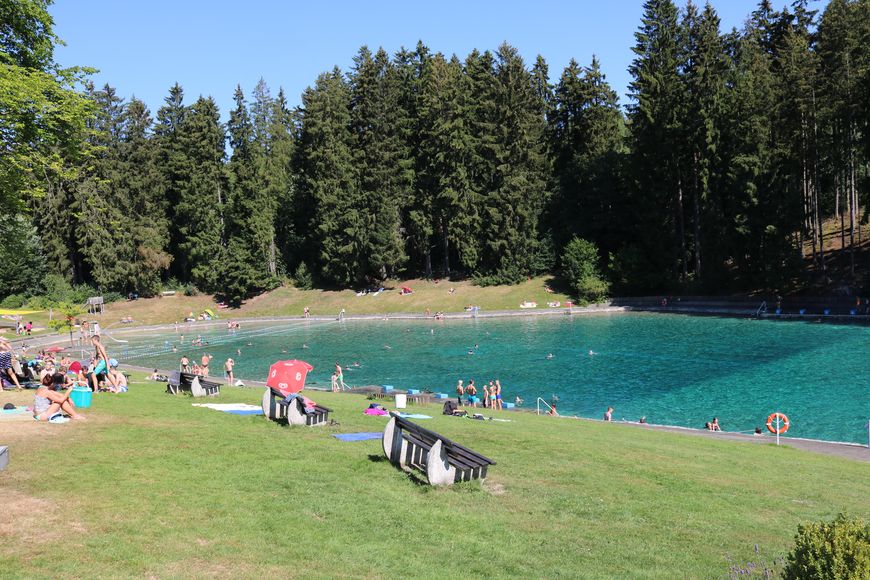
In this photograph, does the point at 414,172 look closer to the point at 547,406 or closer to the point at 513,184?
the point at 513,184

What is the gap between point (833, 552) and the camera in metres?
5.73

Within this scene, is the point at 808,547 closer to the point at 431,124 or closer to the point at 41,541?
the point at 41,541

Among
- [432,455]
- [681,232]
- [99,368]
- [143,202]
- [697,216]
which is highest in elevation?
[143,202]

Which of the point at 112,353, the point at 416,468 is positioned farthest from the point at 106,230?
the point at 416,468

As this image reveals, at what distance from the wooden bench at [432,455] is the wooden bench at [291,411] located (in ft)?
11.4

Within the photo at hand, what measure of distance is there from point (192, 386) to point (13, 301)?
211ft

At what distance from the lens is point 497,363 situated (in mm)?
41562

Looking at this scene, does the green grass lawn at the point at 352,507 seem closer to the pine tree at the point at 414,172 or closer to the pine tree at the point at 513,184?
the pine tree at the point at 513,184

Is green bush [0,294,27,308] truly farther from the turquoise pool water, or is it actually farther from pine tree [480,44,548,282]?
pine tree [480,44,548,282]

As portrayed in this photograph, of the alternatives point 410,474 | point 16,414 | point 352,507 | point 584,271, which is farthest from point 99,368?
point 584,271

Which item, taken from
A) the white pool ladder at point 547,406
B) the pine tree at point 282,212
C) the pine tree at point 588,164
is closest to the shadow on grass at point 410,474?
the white pool ladder at point 547,406

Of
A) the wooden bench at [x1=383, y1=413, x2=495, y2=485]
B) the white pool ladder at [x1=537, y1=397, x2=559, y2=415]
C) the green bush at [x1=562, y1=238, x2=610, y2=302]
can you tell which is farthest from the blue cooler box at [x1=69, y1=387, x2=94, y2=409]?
the green bush at [x1=562, y1=238, x2=610, y2=302]

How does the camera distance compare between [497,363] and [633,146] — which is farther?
[633,146]

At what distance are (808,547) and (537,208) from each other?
2585 inches
